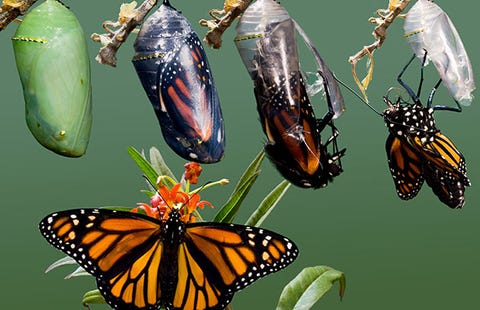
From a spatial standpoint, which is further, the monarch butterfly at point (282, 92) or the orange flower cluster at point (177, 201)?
the orange flower cluster at point (177, 201)

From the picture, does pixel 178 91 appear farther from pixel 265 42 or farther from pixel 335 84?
pixel 335 84

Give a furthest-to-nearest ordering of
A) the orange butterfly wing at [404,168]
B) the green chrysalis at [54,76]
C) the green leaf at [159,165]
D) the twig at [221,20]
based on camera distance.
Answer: the green leaf at [159,165] → the orange butterfly wing at [404,168] → the twig at [221,20] → the green chrysalis at [54,76]

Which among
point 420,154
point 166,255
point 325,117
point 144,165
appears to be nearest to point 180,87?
point 325,117

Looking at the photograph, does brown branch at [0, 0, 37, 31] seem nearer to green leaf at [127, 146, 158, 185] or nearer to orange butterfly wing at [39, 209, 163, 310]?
orange butterfly wing at [39, 209, 163, 310]

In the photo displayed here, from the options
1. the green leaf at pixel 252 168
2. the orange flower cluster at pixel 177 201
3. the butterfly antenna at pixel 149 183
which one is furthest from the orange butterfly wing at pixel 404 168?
the butterfly antenna at pixel 149 183

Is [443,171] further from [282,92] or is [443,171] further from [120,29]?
[120,29]

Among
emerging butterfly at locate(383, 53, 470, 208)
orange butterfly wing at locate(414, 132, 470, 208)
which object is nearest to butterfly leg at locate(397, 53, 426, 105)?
emerging butterfly at locate(383, 53, 470, 208)

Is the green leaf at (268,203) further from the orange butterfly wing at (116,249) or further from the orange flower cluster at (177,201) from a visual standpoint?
the orange butterfly wing at (116,249)
